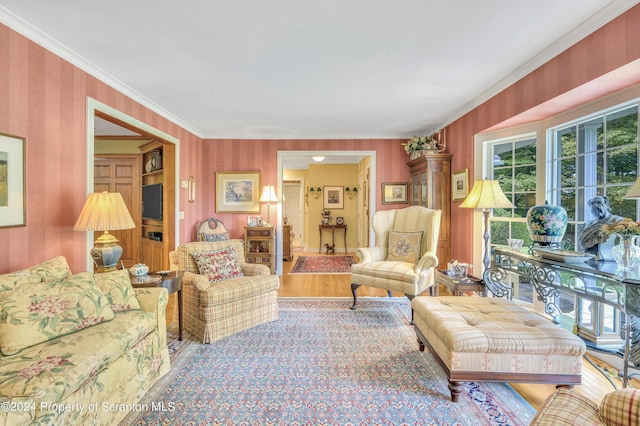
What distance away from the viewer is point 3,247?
1.90 meters

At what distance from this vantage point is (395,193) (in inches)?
199

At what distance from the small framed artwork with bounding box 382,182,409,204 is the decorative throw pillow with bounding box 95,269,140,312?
3961 mm

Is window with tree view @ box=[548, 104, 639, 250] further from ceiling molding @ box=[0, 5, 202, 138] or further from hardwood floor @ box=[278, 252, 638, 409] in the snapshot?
ceiling molding @ box=[0, 5, 202, 138]

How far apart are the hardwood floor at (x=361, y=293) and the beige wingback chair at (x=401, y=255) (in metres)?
0.69

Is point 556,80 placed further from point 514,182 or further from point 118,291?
point 118,291

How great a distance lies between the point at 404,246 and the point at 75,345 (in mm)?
3131

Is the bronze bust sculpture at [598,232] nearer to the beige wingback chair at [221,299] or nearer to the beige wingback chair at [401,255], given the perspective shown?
the beige wingback chair at [401,255]

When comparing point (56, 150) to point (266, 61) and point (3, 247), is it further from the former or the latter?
point (266, 61)

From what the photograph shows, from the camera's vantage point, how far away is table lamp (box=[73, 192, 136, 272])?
7.34 ft

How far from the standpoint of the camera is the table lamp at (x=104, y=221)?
2.24 metres

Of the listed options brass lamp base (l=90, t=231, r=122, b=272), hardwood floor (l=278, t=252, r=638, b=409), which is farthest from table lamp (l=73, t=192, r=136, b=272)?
hardwood floor (l=278, t=252, r=638, b=409)

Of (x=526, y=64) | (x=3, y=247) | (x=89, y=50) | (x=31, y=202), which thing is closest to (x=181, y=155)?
(x=89, y=50)

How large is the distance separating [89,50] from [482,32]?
3021 millimetres

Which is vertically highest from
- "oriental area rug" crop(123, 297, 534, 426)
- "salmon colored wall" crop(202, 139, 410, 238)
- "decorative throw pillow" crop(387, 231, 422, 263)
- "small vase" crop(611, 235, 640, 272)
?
"salmon colored wall" crop(202, 139, 410, 238)
